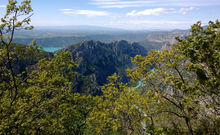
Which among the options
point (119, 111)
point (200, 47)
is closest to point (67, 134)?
point (119, 111)

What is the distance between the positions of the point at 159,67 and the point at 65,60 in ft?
45.3

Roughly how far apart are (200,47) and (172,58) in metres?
9.90

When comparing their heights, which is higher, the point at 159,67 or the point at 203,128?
the point at 159,67

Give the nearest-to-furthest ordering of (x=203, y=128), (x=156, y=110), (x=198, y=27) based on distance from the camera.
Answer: (x=198, y=27) → (x=156, y=110) → (x=203, y=128)

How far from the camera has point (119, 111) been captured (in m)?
25.3

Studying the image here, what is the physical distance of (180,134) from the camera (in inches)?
1075

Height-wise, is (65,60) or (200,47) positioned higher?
(200,47)

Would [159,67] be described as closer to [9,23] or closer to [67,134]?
[67,134]

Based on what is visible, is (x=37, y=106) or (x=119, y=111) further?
(x=119, y=111)

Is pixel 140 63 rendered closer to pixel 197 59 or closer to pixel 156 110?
pixel 156 110

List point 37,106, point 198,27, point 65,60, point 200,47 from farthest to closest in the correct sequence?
point 65,60 < point 37,106 < point 198,27 < point 200,47

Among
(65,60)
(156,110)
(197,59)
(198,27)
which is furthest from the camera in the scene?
(156,110)

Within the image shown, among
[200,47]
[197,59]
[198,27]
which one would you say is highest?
[198,27]

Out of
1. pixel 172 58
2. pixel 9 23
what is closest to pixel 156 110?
pixel 172 58
